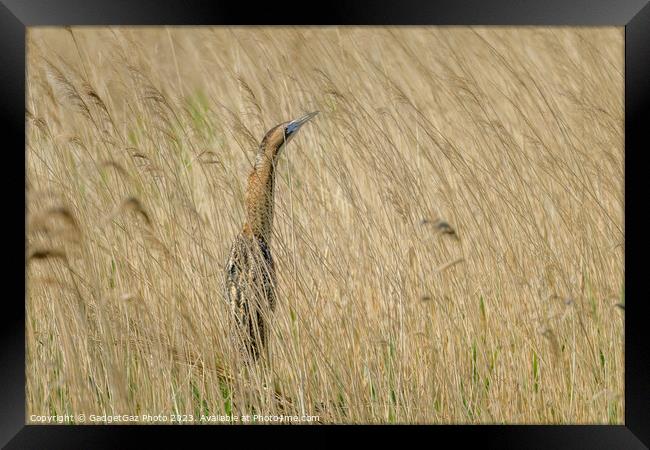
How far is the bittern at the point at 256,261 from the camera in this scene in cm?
345

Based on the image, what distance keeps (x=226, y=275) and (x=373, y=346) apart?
0.76 metres

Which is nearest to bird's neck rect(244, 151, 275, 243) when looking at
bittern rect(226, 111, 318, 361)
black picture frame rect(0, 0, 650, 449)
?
bittern rect(226, 111, 318, 361)

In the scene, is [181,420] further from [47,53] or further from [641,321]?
[47,53]

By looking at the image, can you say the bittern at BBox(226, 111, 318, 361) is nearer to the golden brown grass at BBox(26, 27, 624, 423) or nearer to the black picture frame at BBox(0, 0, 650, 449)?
the golden brown grass at BBox(26, 27, 624, 423)

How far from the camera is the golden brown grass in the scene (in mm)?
3516

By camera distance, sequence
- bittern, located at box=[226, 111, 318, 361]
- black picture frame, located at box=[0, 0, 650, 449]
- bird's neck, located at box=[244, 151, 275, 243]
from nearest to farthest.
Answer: black picture frame, located at box=[0, 0, 650, 449], bittern, located at box=[226, 111, 318, 361], bird's neck, located at box=[244, 151, 275, 243]

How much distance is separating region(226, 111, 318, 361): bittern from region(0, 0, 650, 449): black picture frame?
0.48 m

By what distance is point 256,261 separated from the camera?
361 centimetres

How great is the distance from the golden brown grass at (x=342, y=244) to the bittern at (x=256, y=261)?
0.07m

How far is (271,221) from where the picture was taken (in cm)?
385
